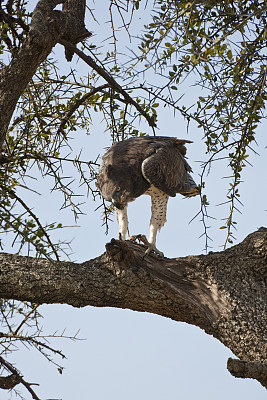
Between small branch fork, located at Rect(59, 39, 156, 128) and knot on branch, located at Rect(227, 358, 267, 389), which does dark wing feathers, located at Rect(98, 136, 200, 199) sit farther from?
knot on branch, located at Rect(227, 358, 267, 389)

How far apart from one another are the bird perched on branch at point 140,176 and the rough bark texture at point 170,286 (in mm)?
589

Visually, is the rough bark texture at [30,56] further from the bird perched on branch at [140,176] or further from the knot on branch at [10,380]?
the knot on branch at [10,380]

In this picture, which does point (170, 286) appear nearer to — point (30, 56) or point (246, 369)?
point (246, 369)

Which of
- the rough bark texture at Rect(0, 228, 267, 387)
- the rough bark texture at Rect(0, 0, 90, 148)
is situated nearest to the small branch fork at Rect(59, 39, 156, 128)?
the rough bark texture at Rect(0, 0, 90, 148)

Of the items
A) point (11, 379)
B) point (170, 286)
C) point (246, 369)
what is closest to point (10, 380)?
point (11, 379)

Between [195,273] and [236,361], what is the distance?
1199 mm

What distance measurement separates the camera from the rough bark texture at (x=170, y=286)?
4.47 metres

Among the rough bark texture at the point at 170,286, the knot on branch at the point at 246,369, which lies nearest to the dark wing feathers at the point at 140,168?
the rough bark texture at the point at 170,286

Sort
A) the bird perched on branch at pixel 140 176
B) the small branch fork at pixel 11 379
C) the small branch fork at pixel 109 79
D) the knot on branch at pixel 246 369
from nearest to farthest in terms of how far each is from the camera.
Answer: the knot on branch at pixel 246 369
the small branch fork at pixel 11 379
the small branch fork at pixel 109 79
the bird perched on branch at pixel 140 176

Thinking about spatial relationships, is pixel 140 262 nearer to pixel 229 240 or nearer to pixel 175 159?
pixel 229 240

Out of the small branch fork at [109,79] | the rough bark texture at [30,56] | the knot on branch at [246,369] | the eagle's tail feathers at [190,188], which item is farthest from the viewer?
the eagle's tail feathers at [190,188]

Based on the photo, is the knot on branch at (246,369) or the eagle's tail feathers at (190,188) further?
the eagle's tail feathers at (190,188)

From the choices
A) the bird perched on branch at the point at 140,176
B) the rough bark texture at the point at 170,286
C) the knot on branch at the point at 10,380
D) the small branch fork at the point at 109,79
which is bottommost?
the knot on branch at the point at 10,380

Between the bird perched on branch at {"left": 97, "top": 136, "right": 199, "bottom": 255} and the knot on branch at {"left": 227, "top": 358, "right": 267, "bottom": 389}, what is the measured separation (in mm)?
1677
